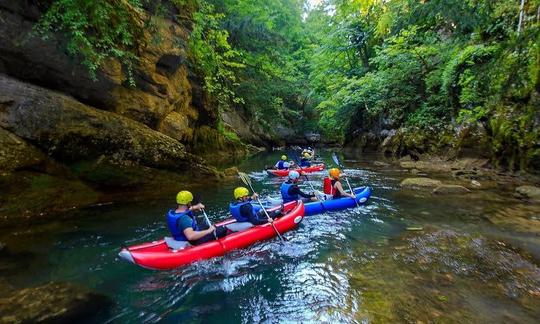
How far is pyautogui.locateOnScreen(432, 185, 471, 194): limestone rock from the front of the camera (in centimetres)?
1024

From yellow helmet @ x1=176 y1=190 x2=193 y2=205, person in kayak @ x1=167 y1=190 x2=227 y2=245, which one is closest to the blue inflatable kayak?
person in kayak @ x1=167 y1=190 x2=227 y2=245

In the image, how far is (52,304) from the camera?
13.8 feet

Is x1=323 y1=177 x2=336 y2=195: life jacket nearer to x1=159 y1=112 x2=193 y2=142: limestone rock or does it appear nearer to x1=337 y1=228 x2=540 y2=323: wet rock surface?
x1=337 y1=228 x2=540 y2=323: wet rock surface

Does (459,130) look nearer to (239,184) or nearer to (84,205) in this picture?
(239,184)

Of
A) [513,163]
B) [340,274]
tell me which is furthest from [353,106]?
[340,274]

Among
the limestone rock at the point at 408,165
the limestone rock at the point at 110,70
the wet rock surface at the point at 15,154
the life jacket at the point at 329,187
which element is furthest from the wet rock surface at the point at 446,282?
the limestone rock at the point at 408,165

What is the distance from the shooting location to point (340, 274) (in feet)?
16.8

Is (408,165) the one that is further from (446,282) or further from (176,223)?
(176,223)

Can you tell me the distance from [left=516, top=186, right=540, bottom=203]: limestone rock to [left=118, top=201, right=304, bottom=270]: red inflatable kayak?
6.78 m

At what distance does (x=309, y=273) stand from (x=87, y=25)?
284 inches

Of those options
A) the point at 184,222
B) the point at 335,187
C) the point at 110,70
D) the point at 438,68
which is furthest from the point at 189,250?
the point at 438,68

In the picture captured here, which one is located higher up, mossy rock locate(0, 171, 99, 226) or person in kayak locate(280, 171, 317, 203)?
mossy rock locate(0, 171, 99, 226)

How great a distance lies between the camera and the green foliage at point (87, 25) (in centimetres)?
703

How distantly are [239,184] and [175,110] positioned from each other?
12.9ft
